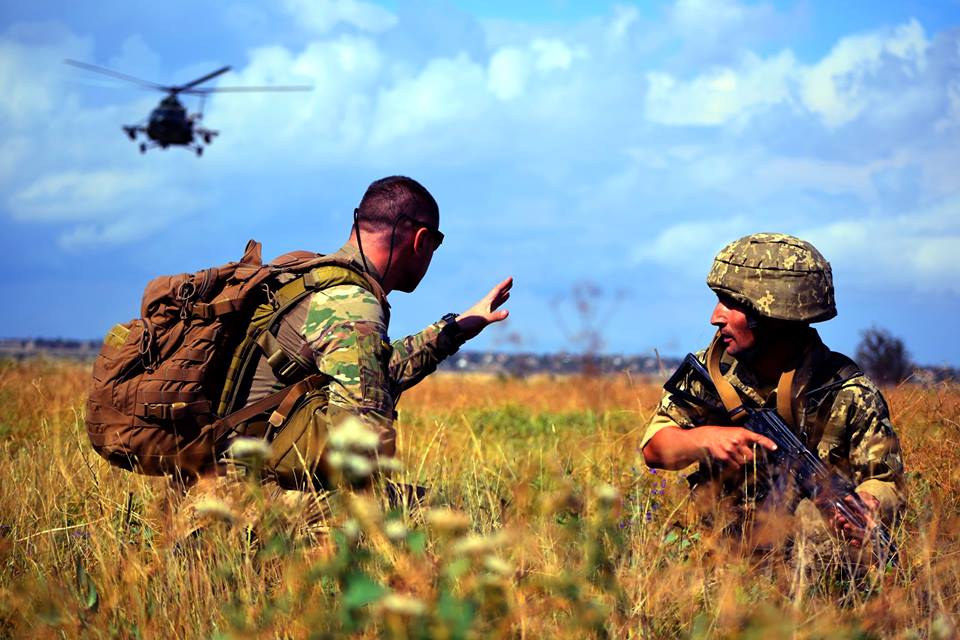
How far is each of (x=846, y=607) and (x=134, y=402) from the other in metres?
2.76

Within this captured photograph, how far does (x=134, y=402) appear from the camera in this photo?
3678 millimetres

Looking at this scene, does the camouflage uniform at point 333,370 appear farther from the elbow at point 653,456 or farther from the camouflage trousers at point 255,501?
the elbow at point 653,456

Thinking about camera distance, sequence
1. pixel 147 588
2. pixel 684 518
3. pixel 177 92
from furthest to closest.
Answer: pixel 177 92 → pixel 684 518 → pixel 147 588

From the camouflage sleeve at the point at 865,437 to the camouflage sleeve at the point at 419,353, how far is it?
166 cm

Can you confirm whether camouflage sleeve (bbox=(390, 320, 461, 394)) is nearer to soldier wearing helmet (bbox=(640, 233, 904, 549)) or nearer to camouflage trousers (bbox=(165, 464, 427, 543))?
camouflage trousers (bbox=(165, 464, 427, 543))

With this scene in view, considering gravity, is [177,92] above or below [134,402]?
above

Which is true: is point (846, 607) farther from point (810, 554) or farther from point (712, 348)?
point (712, 348)

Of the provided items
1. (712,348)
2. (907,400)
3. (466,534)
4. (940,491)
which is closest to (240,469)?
(466,534)

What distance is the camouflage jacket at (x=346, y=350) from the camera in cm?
352

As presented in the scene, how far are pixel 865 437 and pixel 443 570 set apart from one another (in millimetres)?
2279

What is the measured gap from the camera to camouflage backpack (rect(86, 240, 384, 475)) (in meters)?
3.68

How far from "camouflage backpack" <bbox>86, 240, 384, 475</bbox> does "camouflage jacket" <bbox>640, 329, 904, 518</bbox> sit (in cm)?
164

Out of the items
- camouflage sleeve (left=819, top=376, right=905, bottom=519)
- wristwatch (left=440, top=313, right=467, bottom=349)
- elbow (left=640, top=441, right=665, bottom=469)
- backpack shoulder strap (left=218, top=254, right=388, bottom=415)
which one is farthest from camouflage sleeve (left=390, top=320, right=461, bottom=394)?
camouflage sleeve (left=819, top=376, right=905, bottom=519)

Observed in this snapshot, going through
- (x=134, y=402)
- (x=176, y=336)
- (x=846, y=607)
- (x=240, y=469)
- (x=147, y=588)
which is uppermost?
(x=176, y=336)
